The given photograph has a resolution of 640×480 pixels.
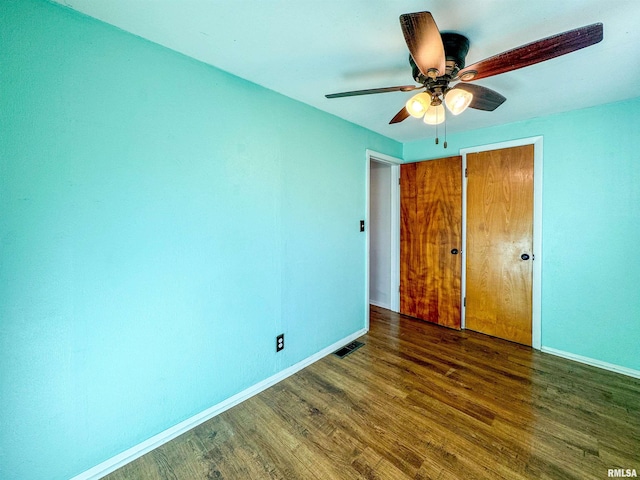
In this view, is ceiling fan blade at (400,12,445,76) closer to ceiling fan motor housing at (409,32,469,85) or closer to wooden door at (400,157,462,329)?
ceiling fan motor housing at (409,32,469,85)

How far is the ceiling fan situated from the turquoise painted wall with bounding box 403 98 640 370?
1352mm

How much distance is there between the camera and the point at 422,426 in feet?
5.38

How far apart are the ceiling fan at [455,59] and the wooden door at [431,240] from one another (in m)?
1.44

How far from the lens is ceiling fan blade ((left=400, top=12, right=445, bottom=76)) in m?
0.96

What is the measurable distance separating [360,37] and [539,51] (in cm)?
82

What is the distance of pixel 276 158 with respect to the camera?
203cm

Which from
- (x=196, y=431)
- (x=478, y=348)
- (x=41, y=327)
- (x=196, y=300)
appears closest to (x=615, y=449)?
(x=478, y=348)

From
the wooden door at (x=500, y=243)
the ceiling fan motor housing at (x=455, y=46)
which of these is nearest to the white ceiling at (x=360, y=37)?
the ceiling fan motor housing at (x=455, y=46)

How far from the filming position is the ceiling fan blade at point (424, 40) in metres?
0.96

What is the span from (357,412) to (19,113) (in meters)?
2.39

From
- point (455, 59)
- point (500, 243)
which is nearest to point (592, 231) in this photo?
point (500, 243)

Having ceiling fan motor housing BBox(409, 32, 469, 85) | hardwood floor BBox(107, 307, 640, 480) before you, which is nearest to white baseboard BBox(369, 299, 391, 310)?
hardwood floor BBox(107, 307, 640, 480)

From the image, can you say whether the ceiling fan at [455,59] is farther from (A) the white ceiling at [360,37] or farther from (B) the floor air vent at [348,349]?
(B) the floor air vent at [348,349]

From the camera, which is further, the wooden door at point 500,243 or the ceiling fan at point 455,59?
the wooden door at point 500,243
